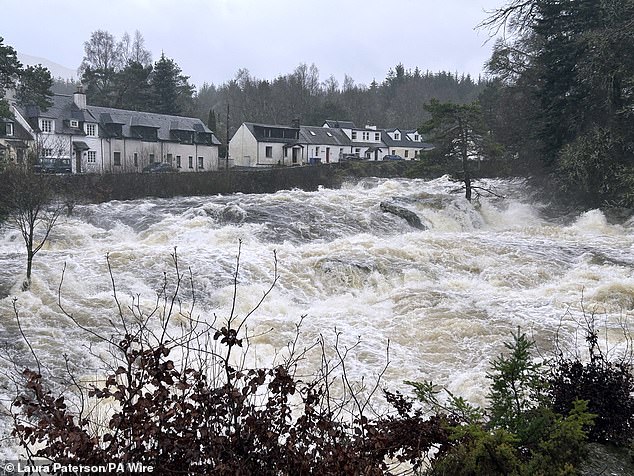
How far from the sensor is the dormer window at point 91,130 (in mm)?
42594

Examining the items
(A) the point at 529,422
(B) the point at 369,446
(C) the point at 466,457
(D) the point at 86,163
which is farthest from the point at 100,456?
(D) the point at 86,163

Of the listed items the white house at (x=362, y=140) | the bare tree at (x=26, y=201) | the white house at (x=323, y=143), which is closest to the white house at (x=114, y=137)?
the white house at (x=323, y=143)

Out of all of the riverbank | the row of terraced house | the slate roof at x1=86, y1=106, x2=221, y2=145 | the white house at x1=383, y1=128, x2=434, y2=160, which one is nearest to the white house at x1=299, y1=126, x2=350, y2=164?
the row of terraced house

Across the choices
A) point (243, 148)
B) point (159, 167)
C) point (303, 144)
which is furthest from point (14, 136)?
point (303, 144)

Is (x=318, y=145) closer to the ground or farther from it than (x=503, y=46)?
closer to the ground

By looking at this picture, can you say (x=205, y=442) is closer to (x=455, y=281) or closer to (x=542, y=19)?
(x=455, y=281)

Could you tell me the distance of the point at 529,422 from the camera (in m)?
4.38

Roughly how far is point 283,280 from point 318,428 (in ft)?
39.8

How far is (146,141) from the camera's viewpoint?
4634cm

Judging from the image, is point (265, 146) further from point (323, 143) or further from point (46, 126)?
point (46, 126)

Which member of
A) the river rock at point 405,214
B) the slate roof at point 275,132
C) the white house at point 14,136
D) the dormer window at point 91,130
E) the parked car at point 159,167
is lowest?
the river rock at point 405,214

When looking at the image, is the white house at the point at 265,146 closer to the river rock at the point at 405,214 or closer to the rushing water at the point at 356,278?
the rushing water at the point at 356,278

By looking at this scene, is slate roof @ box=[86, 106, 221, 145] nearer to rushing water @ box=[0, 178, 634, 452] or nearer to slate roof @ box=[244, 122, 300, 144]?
slate roof @ box=[244, 122, 300, 144]

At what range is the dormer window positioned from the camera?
4259 centimetres
